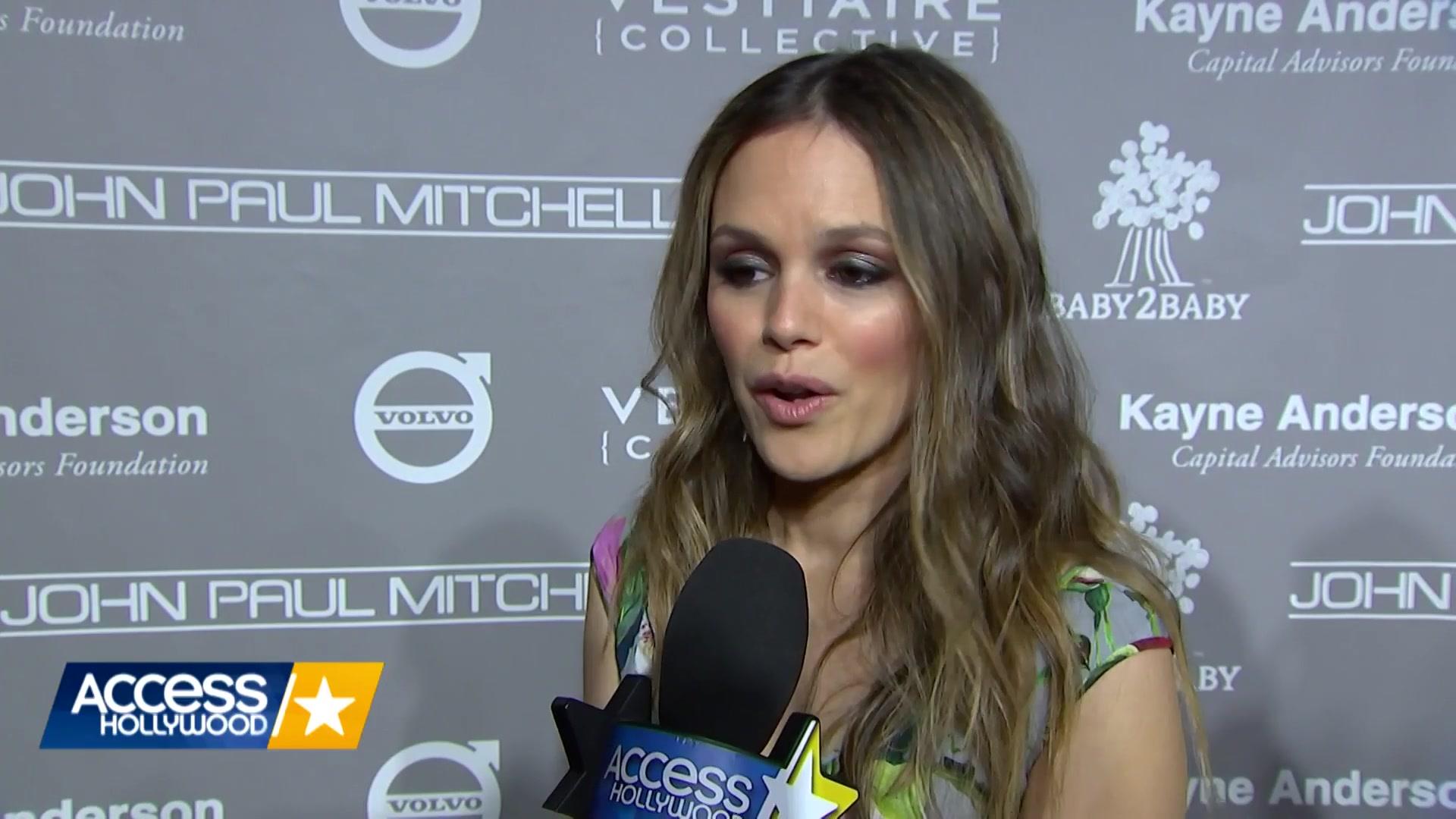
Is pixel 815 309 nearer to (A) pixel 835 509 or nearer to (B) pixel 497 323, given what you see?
(A) pixel 835 509

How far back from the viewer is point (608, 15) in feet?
4.67

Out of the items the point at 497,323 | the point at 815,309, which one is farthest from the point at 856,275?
the point at 497,323

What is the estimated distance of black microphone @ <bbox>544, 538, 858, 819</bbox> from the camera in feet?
1.45

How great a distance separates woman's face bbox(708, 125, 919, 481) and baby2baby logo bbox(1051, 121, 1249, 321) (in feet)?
2.48

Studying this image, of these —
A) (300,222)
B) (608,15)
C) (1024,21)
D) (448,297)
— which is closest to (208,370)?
(300,222)

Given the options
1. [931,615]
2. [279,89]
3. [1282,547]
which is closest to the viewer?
[931,615]

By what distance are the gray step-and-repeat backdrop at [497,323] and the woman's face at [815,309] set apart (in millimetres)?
687

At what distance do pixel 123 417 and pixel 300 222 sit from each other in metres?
0.39

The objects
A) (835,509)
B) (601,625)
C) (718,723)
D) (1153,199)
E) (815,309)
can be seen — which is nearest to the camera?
(718,723)

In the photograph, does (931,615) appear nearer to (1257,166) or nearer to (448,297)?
(448,297)

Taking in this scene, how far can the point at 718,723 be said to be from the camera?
0.49 metres

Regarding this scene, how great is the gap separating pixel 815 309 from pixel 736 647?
0.32 m

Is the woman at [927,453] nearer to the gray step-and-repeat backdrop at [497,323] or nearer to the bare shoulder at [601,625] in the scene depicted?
the bare shoulder at [601,625]

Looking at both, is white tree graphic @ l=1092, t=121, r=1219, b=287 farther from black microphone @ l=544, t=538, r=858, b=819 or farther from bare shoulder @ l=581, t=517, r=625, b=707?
black microphone @ l=544, t=538, r=858, b=819
